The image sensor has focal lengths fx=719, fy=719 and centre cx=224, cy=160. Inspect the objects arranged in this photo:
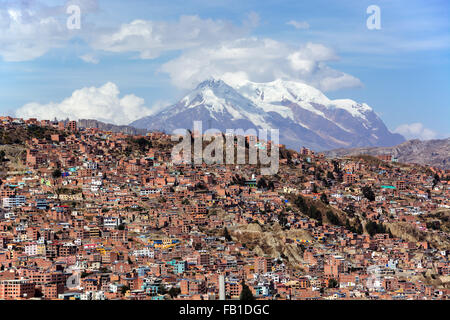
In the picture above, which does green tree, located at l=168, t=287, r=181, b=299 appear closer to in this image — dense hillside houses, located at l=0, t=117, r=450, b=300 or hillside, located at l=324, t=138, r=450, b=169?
dense hillside houses, located at l=0, t=117, r=450, b=300

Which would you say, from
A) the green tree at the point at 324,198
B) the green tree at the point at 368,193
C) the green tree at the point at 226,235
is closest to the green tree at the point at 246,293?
the green tree at the point at 226,235

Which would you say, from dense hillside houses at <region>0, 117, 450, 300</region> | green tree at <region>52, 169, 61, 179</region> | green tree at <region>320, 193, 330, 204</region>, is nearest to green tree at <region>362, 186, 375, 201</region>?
dense hillside houses at <region>0, 117, 450, 300</region>

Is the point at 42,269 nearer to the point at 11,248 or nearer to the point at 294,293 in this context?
the point at 11,248

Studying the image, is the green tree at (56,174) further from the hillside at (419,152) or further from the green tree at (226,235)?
the hillside at (419,152)

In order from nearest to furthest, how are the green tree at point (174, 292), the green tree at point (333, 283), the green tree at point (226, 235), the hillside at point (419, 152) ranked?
the green tree at point (174, 292) → the green tree at point (333, 283) → the green tree at point (226, 235) → the hillside at point (419, 152)

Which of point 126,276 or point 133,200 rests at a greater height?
point 133,200

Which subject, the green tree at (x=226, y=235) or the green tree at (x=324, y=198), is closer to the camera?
the green tree at (x=226, y=235)

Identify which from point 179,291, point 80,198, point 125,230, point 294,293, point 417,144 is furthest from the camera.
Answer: point 417,144

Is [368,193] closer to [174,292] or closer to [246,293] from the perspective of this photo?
[174,292]
